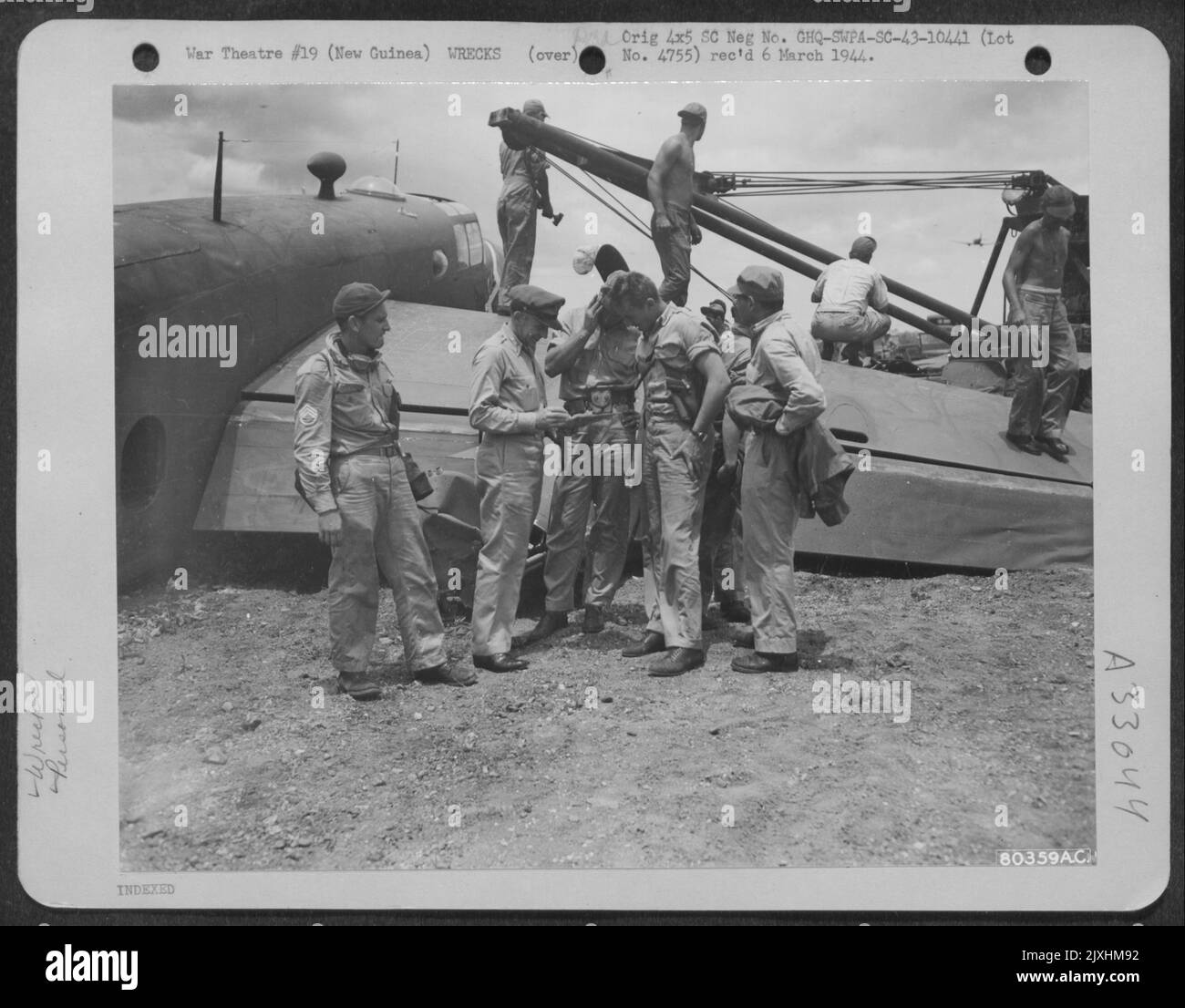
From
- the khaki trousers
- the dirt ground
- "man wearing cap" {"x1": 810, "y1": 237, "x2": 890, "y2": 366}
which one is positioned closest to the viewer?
the dirt ground

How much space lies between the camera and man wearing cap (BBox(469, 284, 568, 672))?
4.21 m

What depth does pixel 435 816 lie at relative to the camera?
157 inches

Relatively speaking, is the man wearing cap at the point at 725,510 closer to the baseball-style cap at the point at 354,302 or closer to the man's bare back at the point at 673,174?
the man's bare back at the point at 673,174

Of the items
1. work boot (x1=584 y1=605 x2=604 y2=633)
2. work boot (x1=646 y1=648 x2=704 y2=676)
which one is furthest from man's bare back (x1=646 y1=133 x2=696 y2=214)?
work boot (x1=646 y1=648 x2=704 y2=676)

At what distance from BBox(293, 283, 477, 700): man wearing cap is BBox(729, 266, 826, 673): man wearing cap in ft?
3.61

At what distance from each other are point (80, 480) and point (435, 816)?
1752mm

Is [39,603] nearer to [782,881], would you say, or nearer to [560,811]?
[560,811]

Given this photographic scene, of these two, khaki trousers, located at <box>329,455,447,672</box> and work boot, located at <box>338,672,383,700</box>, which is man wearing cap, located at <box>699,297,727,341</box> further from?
work boot, located at <box>338,672,383,700</box>

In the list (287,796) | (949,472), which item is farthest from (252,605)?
(949,472)

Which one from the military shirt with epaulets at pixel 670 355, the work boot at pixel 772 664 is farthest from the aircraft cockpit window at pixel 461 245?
the work boot at pixel 772 664

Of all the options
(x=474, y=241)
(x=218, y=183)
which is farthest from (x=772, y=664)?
(x=218, y=183)

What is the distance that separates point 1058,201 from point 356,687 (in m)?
3.11

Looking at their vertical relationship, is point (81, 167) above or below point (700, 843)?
above

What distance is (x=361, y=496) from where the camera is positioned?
410 centimetres
